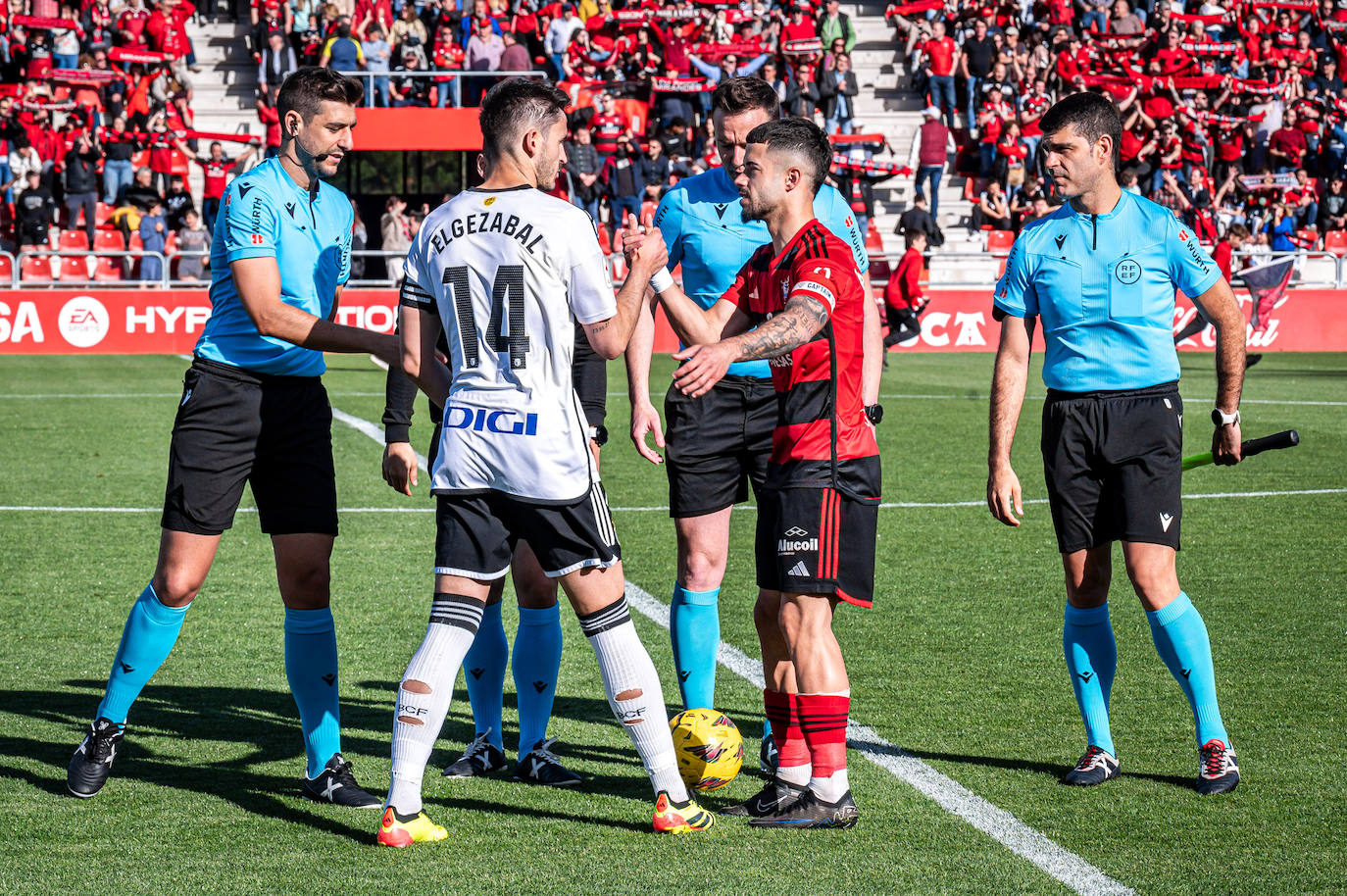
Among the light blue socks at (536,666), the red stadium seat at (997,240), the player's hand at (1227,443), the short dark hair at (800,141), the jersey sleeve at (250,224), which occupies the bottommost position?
the red stadium seat at (997,240)

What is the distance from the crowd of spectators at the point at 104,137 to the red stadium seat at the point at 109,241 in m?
0.02

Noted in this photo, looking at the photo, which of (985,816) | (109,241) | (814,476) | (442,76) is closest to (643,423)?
(814,476)

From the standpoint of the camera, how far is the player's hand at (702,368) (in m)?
3.93

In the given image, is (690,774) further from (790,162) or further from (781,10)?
(781,10)

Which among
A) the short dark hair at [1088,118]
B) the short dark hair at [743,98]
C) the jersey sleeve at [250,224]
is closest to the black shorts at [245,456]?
the jersey sleeve at [250,224]

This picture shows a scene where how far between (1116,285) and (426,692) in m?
2.52

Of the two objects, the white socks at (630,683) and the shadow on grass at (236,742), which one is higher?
the white socks at (630,683)

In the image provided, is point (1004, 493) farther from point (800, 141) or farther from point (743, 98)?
point (743, 98)

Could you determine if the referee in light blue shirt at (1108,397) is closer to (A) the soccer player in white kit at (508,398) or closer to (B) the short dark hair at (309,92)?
(A) the soccer player in white kit at (508,398)

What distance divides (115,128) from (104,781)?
2316 cm

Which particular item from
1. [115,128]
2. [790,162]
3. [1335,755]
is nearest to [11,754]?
[790,162]

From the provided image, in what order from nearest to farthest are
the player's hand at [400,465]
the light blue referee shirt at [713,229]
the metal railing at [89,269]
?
the player's hand at [400,465] < the light blue referee shirt at [713,229] < the metal railing at [89,269]

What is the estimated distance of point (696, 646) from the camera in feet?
17.0

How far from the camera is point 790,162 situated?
443 centimetres
